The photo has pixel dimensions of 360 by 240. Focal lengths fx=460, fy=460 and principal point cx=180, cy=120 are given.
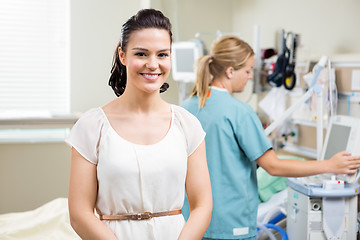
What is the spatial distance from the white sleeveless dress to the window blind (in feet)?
9.31

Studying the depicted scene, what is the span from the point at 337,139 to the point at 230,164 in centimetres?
49

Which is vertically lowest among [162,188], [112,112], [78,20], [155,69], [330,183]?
[330,183]

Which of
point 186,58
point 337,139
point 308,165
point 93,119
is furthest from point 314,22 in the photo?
point 93,119

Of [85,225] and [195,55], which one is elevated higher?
[195,55]

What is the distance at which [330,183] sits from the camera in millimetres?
1750

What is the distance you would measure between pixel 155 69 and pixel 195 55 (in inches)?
90.5

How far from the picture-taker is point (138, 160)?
3.66ft

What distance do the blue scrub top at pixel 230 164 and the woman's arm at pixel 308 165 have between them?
0.26 feet

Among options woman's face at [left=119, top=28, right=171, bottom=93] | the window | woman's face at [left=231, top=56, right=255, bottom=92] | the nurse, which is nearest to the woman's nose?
woman's face at [left=119, top=28, right=171, bottom=93]

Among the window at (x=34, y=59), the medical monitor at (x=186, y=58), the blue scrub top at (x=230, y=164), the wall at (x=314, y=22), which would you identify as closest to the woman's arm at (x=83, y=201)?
the blue scrub top at (x=230, y=164)

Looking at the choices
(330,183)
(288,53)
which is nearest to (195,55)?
(288,53)

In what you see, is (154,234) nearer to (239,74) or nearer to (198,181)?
(198,181)

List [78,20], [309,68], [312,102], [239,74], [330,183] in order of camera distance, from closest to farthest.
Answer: [330,183] → [239,74] → [312,102] → [309,68] → [78,20]

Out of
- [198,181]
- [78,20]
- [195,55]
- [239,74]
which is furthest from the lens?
[78,20]
